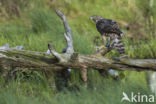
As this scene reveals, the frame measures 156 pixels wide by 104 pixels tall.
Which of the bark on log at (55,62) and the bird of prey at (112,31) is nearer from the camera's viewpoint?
the bark on log at (55,62)

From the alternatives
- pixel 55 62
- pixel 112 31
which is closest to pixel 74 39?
pixel 112 31

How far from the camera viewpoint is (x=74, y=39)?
4438 mm

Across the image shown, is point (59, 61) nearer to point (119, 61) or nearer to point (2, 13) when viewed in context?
point (119, 61)

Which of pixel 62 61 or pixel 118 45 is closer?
pixel 62 61

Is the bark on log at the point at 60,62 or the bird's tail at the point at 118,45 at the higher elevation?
the bird's tail at the point at 118,45

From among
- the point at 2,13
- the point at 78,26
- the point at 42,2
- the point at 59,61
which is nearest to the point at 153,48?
the point at 78,26

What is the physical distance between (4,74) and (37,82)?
14.4 inches

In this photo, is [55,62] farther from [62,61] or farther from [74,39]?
[74,39]

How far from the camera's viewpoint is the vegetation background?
278cm

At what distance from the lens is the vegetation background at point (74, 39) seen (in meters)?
2.78

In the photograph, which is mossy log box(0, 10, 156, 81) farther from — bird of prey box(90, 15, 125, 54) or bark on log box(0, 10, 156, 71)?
bird of prey box(90, 15, 125, 54)

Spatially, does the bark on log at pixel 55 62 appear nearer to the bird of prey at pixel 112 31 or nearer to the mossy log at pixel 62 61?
the mossy log at pixel 62 61

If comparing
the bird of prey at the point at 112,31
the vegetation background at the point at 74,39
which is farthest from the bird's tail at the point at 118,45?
the vegetation background at the point at 74,39

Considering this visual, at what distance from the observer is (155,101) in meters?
2.69
